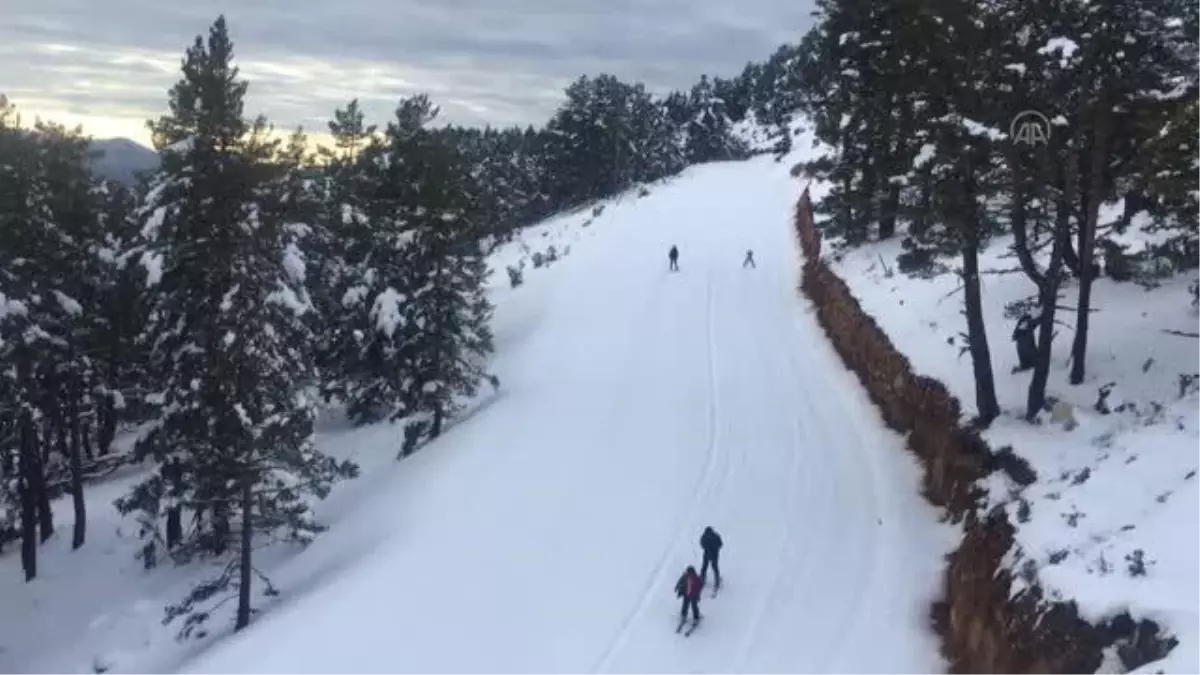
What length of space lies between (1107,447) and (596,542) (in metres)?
10.8

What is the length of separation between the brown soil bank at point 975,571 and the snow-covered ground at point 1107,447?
0.30 meters

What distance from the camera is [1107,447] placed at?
60.6 feet

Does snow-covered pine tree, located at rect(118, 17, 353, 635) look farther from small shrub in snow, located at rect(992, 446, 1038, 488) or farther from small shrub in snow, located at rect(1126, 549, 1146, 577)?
small shrub in snow, located at rect(1126, 549, 1146, 577)

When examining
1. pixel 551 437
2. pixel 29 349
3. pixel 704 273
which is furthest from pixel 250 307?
pixel 704 273

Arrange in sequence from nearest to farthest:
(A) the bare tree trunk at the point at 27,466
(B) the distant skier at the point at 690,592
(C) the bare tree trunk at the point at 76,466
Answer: (B) the distant skier at the point at 690,592 → (A) the bare tree trunk at the point at 27,466 → (C) the bare tree trunk at the point at 76,466

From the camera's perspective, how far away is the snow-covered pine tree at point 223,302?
2366 cm

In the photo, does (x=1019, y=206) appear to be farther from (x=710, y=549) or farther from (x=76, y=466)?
(x=76, y=466)

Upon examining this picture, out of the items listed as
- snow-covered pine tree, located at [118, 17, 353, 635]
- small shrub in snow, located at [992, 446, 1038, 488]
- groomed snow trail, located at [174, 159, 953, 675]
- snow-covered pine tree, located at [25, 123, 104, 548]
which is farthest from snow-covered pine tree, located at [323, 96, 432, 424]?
small shrub in snow, located at [992, 446, 1038, 488]

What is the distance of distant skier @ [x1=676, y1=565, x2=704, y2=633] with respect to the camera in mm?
19312

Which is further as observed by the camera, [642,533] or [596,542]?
[642,533]

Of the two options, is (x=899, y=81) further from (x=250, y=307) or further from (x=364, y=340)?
(x=364, y=340)

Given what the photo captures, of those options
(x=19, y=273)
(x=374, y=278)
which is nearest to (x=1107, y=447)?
(x=374, y=278)

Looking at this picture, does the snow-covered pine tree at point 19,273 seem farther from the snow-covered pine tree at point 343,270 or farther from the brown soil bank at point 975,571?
the brown soil bank at point 975,571

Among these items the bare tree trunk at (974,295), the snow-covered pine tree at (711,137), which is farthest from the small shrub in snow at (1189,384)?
the snow-covered pine tree at (711,137)
